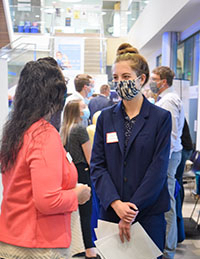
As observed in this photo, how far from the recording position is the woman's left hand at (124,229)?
2.01 m

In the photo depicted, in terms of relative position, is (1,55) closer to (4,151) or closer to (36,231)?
(4,151)

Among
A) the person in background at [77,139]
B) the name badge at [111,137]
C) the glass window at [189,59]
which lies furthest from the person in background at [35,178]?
the glass window at [189,59]

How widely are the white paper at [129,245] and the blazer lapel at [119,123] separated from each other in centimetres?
44

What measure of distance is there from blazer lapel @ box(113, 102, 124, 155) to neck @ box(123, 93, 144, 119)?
49 millimetres

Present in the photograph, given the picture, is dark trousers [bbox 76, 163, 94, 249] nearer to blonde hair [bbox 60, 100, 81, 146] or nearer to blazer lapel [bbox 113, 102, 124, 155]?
blonde hair [bbox 60, 100, 81, 146]

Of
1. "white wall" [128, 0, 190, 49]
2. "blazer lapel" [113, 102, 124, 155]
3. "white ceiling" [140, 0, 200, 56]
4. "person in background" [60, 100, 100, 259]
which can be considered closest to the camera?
"blazer lapel" [113, 102, 124, 155]

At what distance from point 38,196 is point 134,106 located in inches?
38.3

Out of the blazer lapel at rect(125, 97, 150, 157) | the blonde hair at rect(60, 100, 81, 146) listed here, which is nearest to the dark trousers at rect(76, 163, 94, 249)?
the blonde hair at rect(60, 100, 81, 146)

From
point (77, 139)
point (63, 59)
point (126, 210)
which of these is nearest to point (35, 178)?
point (126, 210)

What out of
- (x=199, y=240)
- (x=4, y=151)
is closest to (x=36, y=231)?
(x=4, y=151)

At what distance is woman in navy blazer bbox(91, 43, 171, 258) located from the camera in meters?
2.03

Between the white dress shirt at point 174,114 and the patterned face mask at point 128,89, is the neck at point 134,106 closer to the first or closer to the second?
the patterned face mask at point 128,89

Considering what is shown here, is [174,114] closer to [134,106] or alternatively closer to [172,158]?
[172,158]

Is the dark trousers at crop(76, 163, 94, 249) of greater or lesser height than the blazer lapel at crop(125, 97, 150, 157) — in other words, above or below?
below
